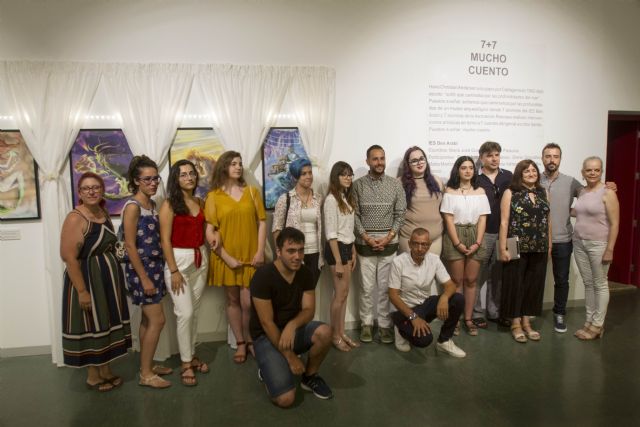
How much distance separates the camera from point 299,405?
2.75 meters

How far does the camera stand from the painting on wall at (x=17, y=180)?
3547 millimetres

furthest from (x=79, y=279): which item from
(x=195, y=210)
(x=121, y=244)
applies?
(x=195, y=210)

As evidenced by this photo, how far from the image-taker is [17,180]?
358cm

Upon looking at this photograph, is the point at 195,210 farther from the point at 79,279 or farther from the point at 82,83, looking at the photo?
the point at 82,83

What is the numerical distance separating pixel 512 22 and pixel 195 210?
3.84 metres

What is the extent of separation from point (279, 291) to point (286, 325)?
9.3 inches

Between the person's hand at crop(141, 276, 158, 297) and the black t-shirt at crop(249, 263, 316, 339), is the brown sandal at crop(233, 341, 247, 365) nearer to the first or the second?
the black t-shirt at crop(249, 263, 316, 339)

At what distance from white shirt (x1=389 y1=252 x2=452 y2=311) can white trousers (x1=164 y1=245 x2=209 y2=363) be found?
155cm

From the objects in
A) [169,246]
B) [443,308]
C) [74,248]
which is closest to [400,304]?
[443,308]

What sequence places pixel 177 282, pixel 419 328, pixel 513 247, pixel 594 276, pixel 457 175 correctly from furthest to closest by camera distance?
pixel 457 175
pixel 594 276
pixel 513 247
pixel 419 328
pixel 177 282

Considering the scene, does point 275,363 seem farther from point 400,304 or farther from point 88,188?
point 88,188

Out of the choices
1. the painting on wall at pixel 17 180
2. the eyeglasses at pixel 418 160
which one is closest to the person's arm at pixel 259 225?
the eyeglasses at pixel 418 160

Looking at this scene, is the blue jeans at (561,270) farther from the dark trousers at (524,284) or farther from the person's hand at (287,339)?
the person's hand at (287,339)

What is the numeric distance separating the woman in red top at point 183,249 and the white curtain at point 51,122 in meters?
1.20
